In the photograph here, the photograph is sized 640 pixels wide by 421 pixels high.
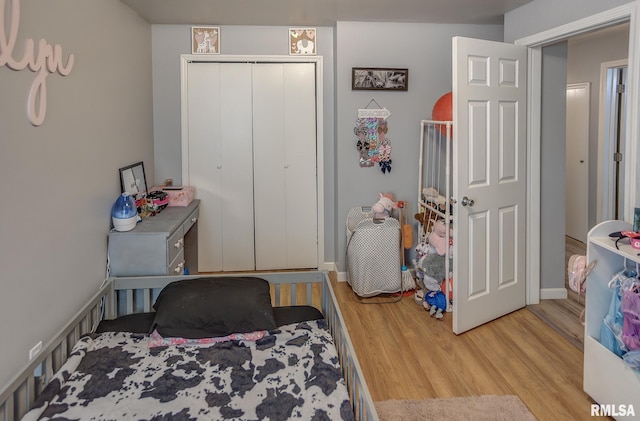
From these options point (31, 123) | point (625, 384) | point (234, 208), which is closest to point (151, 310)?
point (31, 123)

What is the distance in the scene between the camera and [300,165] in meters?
4.46

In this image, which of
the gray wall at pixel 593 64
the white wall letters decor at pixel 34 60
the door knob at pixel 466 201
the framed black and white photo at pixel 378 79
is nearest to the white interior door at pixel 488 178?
the door knob at pixel 466 201

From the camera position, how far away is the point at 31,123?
2.00 m

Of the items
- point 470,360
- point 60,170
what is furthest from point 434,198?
point 60,170

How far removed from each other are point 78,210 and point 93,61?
0.91 m

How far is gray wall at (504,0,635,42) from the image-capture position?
2.74 metres

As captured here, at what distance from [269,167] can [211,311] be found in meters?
2.41

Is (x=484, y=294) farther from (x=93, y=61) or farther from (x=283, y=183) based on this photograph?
(x=93, y=61)

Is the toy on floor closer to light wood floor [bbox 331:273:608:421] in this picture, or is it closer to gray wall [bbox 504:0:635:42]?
light wood floor [bbox 331:273:608:421]

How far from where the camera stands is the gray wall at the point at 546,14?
8.99 feet

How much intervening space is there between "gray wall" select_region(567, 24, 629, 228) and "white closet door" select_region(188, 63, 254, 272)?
3680 mm

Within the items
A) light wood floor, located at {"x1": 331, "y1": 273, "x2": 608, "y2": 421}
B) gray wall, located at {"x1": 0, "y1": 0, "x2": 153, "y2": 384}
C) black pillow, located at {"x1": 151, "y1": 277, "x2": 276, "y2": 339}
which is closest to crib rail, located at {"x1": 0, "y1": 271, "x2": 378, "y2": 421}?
gray wall, located at {"x1": 0, "y1": 0, "x2": 153, "y2": 384}

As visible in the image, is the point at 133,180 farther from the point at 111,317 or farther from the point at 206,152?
the point at 111,317

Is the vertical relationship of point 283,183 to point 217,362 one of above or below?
above
